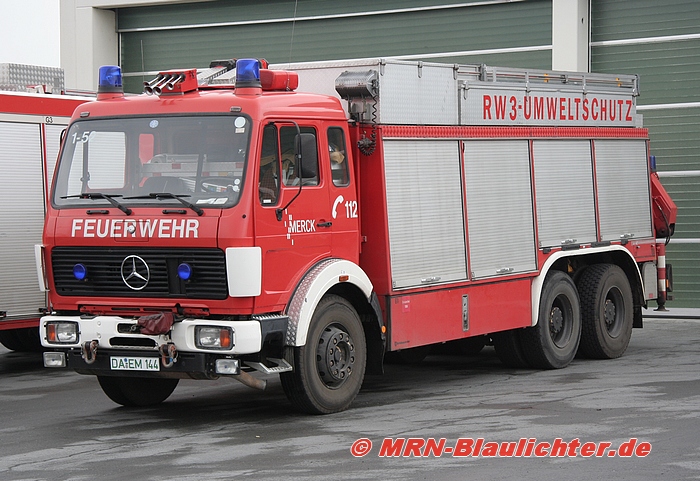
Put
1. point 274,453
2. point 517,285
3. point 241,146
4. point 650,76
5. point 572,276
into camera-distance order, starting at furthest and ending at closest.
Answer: point 650,76 < point 572,276 < point 517,285 < point 241,146 < point 274,453

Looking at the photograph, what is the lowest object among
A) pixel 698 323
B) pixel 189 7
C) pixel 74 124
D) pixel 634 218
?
pixel 698 323

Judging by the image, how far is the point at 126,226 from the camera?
31.0ft

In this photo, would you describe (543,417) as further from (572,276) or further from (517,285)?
(572,276)

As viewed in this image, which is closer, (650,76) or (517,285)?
(517,285)

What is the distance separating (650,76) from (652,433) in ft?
38.4

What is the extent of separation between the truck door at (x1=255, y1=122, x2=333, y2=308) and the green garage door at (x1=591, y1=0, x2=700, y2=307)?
10718 millimetres

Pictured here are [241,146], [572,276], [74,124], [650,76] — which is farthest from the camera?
[650,76]

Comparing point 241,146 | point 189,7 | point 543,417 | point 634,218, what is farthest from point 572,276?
point 189,7

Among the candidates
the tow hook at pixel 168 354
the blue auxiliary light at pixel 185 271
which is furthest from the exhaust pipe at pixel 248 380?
the blue auxiliary light at pixel 185 271

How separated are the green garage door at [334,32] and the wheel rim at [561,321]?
776 centimetres

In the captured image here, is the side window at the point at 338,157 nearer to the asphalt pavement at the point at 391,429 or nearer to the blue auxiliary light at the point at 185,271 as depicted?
the blue auxiliary light at the point at 185,271

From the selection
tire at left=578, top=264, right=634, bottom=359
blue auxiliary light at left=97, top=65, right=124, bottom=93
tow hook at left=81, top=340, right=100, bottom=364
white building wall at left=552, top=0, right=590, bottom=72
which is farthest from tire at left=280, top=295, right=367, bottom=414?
white building wall at left=552, top=0, right=590, bottom=72

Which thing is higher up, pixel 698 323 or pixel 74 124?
pixel 74 124

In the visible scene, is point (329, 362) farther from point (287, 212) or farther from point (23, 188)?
point (23, 188)
